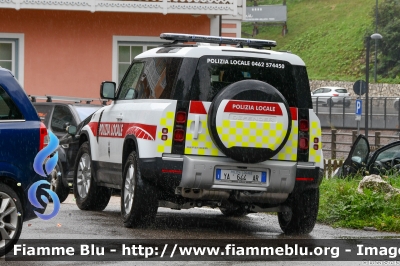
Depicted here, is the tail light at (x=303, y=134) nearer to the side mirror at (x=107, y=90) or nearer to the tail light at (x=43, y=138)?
the side mirror at (x=107, y=90)

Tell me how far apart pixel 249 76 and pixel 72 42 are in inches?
683

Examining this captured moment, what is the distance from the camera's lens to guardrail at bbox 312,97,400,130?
5878cm

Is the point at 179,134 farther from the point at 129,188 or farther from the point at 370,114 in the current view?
the point at 370,114

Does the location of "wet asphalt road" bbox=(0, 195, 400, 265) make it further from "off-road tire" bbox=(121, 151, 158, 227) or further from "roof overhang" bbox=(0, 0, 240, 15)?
"roof overhang" bbox=(0, 0, 240, 15)

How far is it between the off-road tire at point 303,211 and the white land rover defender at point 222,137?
1 cm

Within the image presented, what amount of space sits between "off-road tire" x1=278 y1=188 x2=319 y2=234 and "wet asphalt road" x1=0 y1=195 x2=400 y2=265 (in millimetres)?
133

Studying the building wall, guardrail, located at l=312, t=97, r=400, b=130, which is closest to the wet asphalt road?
the building wall

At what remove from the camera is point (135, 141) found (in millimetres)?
12242

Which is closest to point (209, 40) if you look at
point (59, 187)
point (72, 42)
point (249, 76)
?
point (249, 76)

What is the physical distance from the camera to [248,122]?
37.9 ft

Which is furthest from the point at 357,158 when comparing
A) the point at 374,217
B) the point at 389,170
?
the point at 374,217

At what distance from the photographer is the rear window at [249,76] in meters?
11.9

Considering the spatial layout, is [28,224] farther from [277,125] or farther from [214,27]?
[214,27]

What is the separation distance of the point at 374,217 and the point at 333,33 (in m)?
103
